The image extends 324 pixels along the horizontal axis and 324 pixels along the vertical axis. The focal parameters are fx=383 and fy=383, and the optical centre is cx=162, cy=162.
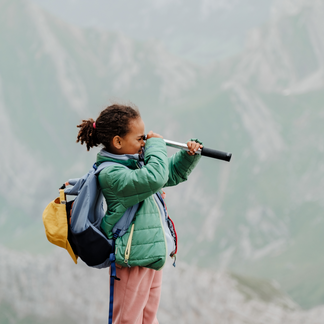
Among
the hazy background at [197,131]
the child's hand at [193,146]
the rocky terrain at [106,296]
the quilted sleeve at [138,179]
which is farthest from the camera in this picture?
the hazy background at [197,131]

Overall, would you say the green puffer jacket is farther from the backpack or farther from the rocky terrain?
the rocky terrain

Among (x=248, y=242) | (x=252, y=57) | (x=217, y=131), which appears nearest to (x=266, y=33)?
(x=252, y=57)

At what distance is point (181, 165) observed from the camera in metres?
1.07

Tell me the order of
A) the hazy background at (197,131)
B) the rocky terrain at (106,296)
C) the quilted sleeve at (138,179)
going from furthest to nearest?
the hazy background at (197,131) < the rocky terrain at (106,296) < the quilted sleeve at (138,179)

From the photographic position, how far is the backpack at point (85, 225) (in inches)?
35.5

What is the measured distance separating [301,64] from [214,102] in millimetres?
3206

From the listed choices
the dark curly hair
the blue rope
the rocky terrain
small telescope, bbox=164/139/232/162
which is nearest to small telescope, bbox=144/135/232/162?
small telescope, bbox=164/139/232/162

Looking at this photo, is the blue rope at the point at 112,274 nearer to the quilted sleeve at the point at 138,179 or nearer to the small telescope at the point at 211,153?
the quilted sleeve at the point at 138,179

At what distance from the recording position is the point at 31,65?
12.9 meters

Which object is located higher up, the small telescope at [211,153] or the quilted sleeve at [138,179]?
the small telescope at [211,153]

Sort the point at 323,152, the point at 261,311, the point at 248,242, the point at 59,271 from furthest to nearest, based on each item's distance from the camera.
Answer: the point at 323,152, the point at 248,242, the point at 59,271, the point at 261,311

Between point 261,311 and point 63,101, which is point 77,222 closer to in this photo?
point 261,311

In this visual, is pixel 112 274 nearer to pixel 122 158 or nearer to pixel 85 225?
pixel 85 225

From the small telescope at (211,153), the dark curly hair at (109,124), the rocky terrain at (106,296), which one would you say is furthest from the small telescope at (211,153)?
the rocky terrain at (106,296)
